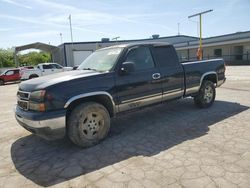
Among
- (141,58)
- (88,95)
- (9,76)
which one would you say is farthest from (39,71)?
(88,95)

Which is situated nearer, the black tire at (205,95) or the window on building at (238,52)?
the black tire at (205,95)

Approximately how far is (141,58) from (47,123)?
2556 mm

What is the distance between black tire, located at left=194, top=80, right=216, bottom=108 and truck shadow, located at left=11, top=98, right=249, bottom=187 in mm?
305

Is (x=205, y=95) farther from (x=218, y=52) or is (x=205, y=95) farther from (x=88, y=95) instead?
(x=218, y=52)

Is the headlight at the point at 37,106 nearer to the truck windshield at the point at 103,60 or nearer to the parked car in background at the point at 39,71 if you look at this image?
the truck windshield at the point at 103,60

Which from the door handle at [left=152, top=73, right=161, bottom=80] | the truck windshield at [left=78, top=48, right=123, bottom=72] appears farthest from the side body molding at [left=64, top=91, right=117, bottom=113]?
the door handle at [left=152, top=73, right=161, bottom=80]

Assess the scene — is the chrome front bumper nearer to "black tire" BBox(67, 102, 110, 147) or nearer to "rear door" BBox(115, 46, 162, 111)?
"black tire" BBox(67, 102, 110, 147)

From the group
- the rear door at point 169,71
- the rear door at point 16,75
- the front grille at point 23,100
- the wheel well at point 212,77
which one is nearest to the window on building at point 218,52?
the rear door at point 16,75

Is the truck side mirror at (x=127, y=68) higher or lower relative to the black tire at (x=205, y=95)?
higher

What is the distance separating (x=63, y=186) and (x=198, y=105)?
494 cm

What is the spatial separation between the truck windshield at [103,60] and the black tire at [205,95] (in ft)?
9.98

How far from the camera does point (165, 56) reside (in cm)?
578

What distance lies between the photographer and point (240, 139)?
14.6ft

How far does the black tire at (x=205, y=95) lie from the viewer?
678 centimetres
